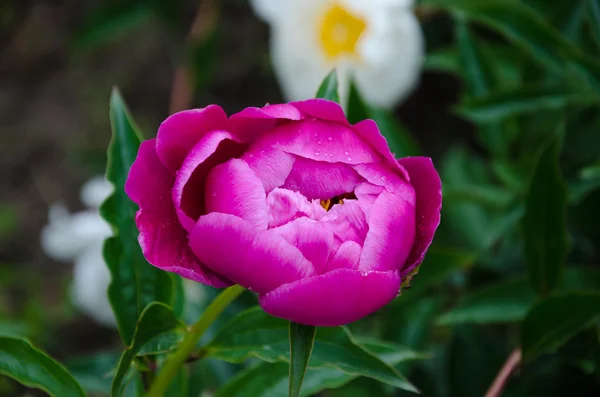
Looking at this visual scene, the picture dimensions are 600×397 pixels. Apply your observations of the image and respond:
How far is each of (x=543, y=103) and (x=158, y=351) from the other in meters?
0.63

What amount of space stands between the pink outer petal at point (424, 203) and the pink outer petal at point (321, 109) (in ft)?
0.19

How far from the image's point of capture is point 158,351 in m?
0.61

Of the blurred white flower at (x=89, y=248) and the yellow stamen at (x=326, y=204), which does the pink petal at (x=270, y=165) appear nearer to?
the yellow stamen at (x=326, y=204)

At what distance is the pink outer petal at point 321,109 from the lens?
21.7 inches

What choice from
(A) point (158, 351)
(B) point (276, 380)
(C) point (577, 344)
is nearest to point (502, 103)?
(C) point (577, 344)

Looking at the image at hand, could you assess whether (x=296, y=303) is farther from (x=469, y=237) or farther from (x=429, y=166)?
(x=469, y=237)

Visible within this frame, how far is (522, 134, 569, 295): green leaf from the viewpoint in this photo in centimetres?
85

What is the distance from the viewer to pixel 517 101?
102 centimetres

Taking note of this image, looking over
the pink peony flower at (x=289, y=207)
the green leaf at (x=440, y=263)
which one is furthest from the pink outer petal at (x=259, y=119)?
the green leaf at (x=440, y=263)

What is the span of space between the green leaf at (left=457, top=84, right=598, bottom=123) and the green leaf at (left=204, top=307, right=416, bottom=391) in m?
0.45

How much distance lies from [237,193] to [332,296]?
10cm

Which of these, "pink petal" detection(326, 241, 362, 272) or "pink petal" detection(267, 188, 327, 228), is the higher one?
"pink petal" detection(267, 188, 327, 228)

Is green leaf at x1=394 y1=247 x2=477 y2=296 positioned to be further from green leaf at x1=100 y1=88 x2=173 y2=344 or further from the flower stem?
green leaf at x1=100 y1=88 x2=173 y2=344

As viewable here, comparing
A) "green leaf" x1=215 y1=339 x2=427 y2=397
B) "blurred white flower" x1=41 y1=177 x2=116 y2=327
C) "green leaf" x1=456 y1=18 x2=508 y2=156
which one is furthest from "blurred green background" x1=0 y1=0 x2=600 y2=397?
"green leaf" x1=215 y1=339 x2=427 y2=397
